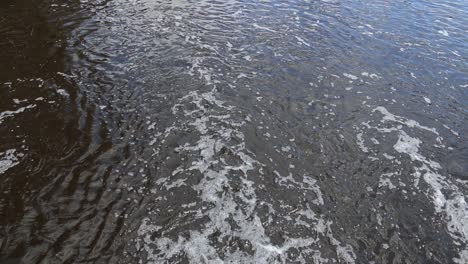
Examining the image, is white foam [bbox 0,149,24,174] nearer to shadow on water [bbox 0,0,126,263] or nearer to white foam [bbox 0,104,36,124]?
shadow on water [bbox 0,0,126,263]

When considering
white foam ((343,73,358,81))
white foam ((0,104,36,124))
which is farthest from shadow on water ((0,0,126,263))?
white foam ((343,73,358,81))

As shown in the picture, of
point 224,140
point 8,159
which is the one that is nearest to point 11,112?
point 8,159

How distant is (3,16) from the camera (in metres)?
13.4

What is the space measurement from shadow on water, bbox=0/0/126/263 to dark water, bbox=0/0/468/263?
1.4 inches

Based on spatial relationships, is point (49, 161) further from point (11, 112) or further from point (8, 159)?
point (11, 112)

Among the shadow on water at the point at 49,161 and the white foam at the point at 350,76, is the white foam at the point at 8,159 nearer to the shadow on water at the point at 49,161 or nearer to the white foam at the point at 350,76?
the shadow on water at the point at 49,161

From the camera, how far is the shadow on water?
6.16 meters

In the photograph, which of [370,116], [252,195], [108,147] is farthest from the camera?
[370,116]

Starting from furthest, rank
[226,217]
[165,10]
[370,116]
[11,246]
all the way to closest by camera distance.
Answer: [165,10] < [370,116] < [226,217] < [11,246]

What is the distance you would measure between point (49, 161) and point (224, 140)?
4.37m

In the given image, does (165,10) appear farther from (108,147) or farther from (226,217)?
(226,217)

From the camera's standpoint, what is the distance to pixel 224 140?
903cm

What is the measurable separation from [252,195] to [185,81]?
5153mm

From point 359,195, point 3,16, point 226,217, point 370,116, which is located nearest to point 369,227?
point 359,195
